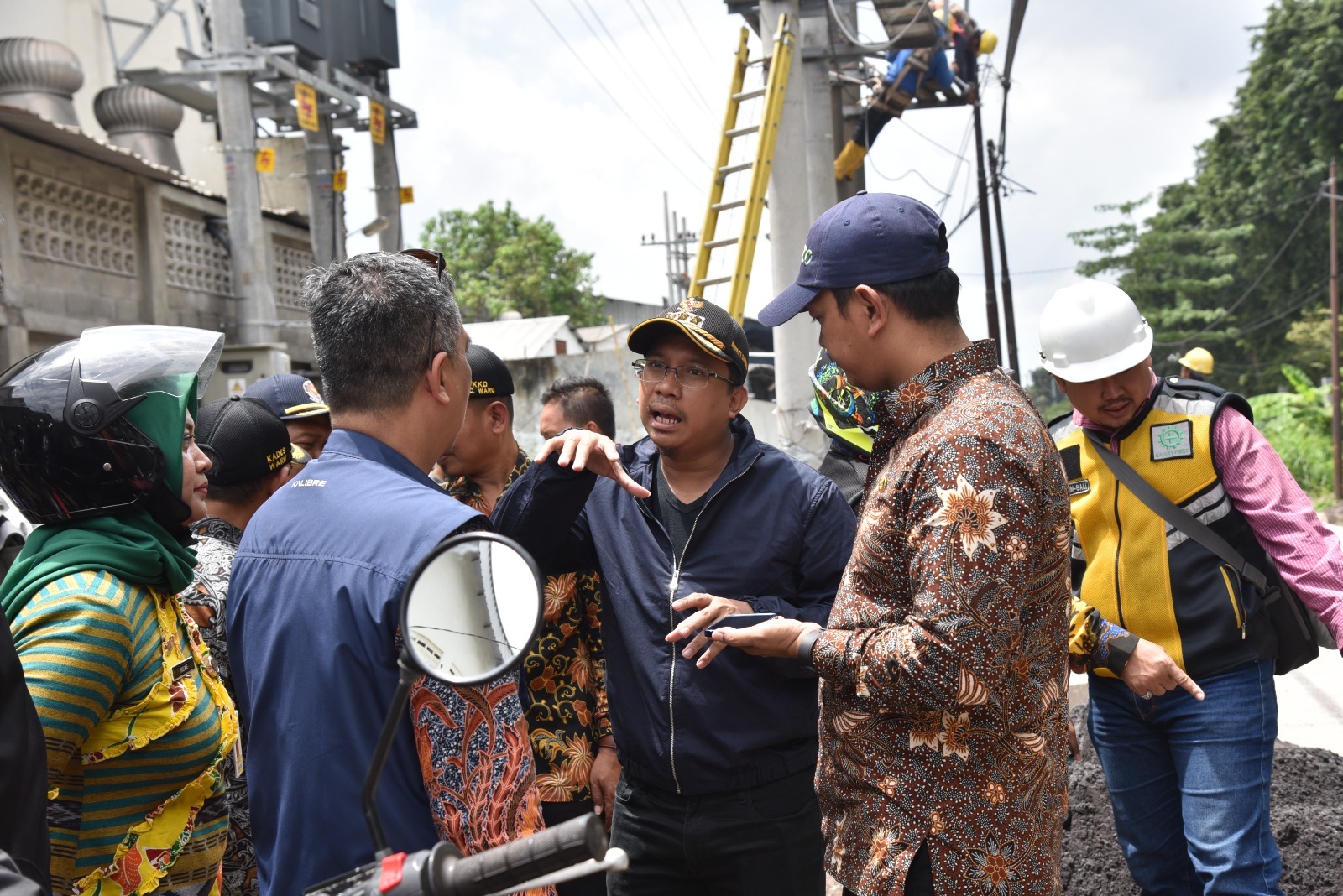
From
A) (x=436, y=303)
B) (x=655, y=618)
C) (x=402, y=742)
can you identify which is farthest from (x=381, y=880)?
(x=655, y=618)

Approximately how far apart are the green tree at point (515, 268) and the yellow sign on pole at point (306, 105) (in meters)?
26.8

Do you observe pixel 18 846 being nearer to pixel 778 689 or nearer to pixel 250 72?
pixel 778 689

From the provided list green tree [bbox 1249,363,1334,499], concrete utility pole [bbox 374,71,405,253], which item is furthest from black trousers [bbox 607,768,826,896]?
green tree [bbox 1249,363,1334,499]

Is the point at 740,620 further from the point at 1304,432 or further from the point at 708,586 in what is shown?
the point at 1304,432

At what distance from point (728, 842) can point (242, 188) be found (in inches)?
524

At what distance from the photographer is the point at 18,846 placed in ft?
5.26

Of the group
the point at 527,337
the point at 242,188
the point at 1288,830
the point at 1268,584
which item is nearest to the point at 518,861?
the point at 1268,584

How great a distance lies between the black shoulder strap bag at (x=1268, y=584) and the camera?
11.0ft

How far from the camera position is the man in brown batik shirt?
84.0 inches

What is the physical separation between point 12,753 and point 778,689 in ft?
6.11

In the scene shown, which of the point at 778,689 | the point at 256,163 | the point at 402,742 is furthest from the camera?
the point at 256,163

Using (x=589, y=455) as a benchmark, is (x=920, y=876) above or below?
below

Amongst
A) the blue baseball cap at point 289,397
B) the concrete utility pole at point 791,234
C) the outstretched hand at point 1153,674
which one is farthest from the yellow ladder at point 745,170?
the outstretched hand at point 1153,674

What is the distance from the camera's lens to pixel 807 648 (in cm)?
233
